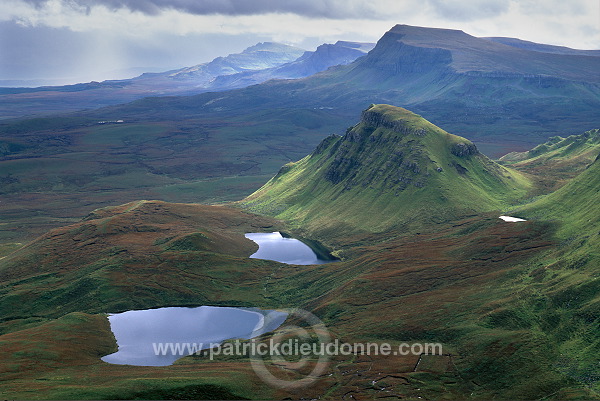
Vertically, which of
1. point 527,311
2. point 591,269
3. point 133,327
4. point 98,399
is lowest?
point 133,327

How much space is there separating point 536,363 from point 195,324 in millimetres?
109612

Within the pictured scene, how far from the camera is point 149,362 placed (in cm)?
15512

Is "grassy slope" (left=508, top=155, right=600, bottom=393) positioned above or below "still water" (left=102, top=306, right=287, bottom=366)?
above

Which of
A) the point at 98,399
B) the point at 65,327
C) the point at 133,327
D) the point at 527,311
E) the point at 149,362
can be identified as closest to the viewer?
the point at 98,399

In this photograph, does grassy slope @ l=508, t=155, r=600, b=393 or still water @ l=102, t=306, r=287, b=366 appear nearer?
grassy slope @ l=508, t=155, r=600, b=393

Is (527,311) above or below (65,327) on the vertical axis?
above

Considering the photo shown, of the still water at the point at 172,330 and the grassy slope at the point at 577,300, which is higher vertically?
the grassy slope at the point at 577,300

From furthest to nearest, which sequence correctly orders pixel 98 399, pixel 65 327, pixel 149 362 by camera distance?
1. pixel 65 327
2. pixel 149 362
3. pixel 98 399

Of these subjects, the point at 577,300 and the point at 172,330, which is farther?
the point at 172,330

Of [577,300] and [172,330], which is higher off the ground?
[577,300]

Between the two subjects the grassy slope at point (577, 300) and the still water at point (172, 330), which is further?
the still water at point (172, 330)

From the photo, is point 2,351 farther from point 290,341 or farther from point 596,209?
point 596,209

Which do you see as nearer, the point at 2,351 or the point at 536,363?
the point at 536,363

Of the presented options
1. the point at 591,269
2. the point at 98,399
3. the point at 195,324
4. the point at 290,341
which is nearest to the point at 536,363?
the point at 591,269
